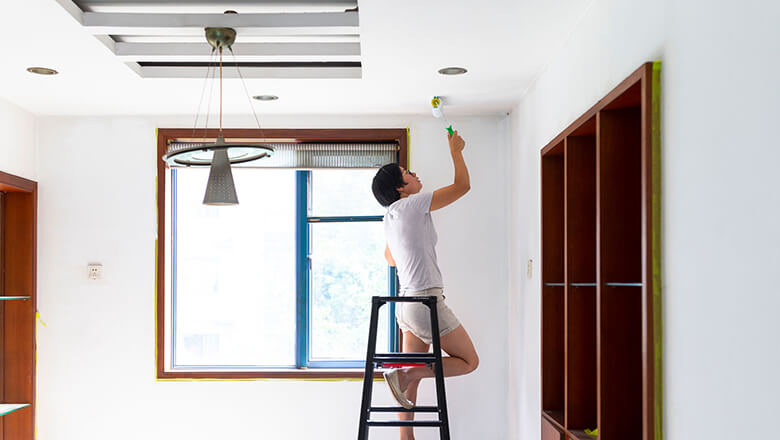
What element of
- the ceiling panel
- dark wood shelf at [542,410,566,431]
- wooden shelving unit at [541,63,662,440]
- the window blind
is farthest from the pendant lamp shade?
dark wood shelf at [542,410,566,431]

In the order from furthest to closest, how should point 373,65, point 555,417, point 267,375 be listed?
point 267,375
point 373,65
point 555,417

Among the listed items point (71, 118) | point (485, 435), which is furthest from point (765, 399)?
point (71, 118)

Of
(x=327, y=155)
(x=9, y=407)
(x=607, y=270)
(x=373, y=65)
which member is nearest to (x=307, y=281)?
(x=327, y=155)

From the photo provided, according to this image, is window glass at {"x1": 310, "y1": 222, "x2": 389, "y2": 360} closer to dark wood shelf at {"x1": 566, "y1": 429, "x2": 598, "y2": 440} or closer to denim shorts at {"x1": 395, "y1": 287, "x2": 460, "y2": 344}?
denim shorts at {"x1": 395, "y1": 287, "x2": 460, "y2": 344}

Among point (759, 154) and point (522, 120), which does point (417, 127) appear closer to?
point (522, 120)

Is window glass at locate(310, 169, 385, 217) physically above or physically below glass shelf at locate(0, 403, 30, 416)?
above

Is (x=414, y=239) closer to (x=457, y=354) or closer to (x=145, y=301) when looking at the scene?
(x=457, y=354)

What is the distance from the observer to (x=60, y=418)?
452cm

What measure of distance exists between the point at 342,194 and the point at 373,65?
141cm

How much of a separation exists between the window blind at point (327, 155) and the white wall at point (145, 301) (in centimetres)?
15

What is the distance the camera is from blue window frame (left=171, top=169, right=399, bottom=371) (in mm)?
4652

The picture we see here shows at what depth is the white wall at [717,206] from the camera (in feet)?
4.50

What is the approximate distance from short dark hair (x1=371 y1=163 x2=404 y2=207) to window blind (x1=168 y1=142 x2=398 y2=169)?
88 cm

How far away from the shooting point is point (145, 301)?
459cm
